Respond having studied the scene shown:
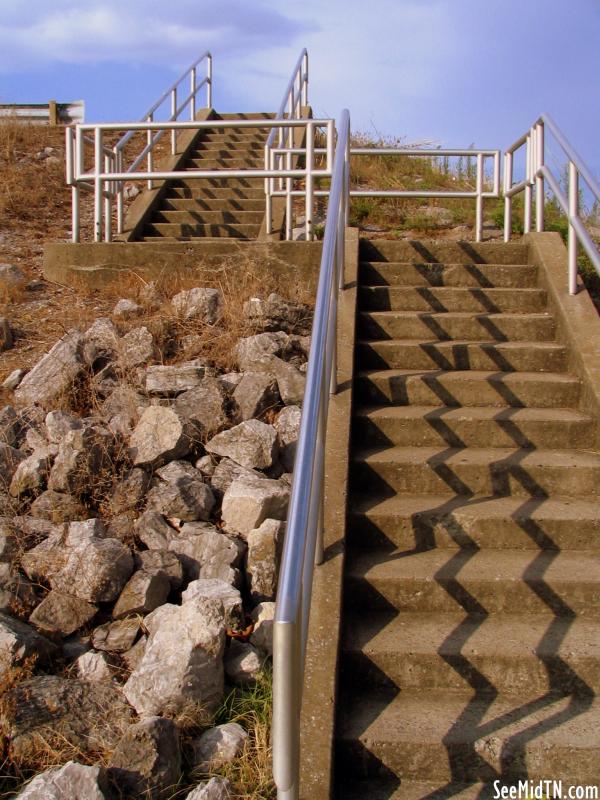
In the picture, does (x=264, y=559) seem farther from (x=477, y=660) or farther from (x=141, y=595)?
(x=477, y=660)

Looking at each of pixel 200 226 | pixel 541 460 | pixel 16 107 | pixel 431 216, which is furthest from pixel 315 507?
pixel 16 107

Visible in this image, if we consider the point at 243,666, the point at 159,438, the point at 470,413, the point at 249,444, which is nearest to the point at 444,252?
the point at 470,413

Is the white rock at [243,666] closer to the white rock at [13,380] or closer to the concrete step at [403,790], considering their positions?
the concrete step at [403,790]

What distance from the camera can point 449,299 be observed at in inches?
228

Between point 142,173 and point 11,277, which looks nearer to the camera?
point 11,277

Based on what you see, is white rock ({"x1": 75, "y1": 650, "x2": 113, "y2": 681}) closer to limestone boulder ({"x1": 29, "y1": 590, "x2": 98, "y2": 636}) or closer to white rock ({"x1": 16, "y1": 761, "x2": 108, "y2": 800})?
limestone boulder ({"x1": 29, "y1": 590, "x2": 98, "y2": 636})

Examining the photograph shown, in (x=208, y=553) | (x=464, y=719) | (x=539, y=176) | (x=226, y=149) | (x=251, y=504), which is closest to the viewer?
(x=464, y=719)

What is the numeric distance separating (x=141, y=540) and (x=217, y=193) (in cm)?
748

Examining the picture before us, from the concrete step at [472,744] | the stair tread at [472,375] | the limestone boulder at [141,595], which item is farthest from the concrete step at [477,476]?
the concrete step at [472,744]

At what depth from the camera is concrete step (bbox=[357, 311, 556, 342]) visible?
216 inches

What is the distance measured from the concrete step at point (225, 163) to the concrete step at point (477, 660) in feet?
33.0

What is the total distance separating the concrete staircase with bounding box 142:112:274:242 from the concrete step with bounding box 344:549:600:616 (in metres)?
6.91

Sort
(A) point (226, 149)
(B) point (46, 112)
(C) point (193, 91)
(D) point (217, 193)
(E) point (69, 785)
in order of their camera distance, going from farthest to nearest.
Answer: (B) point (46, 112)
(C) point (193, 91)
(A) point (226, 149)
(D) point (217, 193)
(E) point (69, 785)

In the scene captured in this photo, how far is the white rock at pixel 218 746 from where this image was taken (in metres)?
3.13
